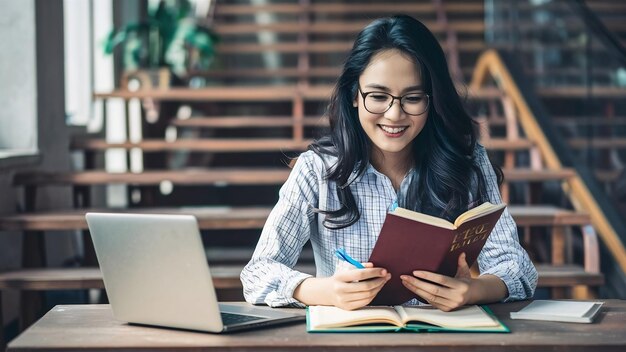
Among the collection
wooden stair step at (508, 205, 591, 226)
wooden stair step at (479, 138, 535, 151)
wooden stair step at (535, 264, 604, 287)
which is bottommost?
wooden stair step at (535, 264, 604, 287)

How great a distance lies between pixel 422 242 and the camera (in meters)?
1.54

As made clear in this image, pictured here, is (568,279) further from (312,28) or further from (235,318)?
(312,28)

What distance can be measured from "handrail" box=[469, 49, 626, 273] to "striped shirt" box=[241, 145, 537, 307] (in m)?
1.67

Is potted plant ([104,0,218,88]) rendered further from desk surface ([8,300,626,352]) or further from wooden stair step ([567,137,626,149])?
desk surface ([8,300,626,352])

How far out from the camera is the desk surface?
1.39m

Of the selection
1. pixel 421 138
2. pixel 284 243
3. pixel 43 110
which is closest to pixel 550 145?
pixel 43 110

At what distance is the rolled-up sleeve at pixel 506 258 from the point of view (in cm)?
182

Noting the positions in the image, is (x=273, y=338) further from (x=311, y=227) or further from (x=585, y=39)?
(x=585, y=39)

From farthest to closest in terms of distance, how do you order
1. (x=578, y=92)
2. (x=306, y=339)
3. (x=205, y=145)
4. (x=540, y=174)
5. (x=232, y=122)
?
(x=232, y=122), (x=205, y=145), (x=578, y=92), (x=540, y=174), (x=306, y=339)

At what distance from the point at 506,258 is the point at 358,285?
1.54ft

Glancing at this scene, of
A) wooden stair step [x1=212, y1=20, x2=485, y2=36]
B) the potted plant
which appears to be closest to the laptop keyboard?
the potted plant

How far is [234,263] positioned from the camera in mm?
3609

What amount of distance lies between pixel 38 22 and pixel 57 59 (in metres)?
0.32

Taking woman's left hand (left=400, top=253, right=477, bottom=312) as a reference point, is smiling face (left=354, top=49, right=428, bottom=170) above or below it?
above
